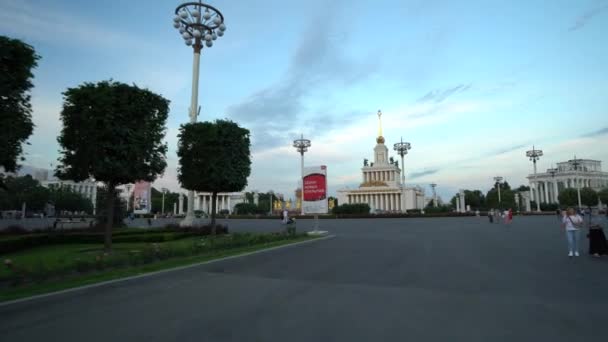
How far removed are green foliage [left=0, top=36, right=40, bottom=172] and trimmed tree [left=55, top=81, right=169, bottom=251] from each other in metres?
2.67

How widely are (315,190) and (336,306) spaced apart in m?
20.1

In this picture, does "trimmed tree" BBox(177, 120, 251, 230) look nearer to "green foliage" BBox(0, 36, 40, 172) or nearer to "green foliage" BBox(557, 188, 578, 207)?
"green foliage" BBox(0, 36, 40, 172)

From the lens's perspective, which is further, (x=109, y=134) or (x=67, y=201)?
(x=67, y=201)

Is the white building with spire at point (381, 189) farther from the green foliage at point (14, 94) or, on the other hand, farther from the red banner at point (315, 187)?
the green foliage at point (14, 94)

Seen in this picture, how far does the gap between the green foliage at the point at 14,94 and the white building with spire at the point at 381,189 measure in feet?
308

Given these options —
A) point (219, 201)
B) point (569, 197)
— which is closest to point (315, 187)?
point (569, 197)

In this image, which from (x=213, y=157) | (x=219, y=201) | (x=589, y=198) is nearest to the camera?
(x=213, y=157)

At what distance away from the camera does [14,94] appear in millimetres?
10344

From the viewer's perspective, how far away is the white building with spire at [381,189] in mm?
107188

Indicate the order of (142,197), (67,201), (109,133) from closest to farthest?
(109,133), (142,197), (67,201)

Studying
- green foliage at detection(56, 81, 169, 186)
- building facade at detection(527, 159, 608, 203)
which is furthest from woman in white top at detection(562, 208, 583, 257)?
building facade at detection(527, 159, 608, 203)

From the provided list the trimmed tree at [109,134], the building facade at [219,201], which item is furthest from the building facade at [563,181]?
the trimmed tree at [109,134]

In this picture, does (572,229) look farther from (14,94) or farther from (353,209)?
(353,209)

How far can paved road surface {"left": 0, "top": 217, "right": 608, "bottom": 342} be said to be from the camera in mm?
5102
